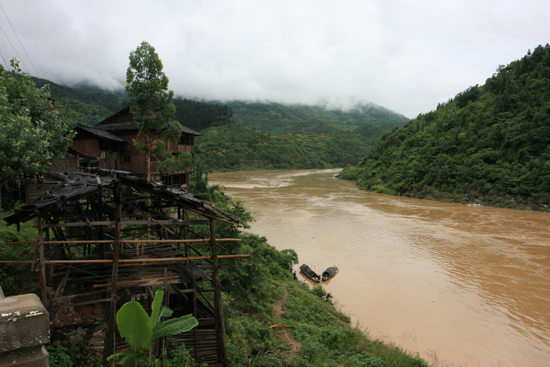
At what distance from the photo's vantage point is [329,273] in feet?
47.6

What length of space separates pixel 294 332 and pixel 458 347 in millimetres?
5568

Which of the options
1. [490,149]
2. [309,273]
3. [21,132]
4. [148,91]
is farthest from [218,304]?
[490,149]

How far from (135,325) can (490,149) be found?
4102 cm

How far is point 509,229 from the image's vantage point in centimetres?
2273

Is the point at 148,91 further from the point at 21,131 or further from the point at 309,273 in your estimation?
the point at 309,273

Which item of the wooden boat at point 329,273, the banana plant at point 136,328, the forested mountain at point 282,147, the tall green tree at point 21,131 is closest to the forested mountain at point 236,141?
the forested mountain at point 282,147

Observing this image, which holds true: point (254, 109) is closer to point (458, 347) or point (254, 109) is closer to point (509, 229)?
point (509, 229)

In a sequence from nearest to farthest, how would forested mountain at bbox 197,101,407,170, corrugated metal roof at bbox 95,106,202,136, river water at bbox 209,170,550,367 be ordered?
1. river water at bbox 209,170,550,367
2. corrugated metal roof at bbox 95,106,202,136
3. forested mountain at bbox 197,101,407,170

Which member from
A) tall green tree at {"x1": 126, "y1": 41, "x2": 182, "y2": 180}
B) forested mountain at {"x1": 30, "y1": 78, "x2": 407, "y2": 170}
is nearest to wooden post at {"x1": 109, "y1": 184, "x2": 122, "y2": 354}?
tall green tree at {"x1": 126, "y1": 41, "x2": 182, "y2": 180}

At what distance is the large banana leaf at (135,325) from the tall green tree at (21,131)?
4224 mm

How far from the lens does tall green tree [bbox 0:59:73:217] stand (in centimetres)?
557

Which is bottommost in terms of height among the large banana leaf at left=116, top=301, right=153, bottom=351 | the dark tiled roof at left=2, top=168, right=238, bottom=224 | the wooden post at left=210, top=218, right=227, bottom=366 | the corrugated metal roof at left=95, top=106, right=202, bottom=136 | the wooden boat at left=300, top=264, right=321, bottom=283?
the wooden boat at left=300, top=264, right=321, bottom=283

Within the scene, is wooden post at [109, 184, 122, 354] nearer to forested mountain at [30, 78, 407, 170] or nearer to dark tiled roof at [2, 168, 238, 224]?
dark tiled roof at [2, 168, 238, 224]

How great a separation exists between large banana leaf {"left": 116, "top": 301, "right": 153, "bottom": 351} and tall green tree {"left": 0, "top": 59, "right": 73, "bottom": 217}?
4224mm
